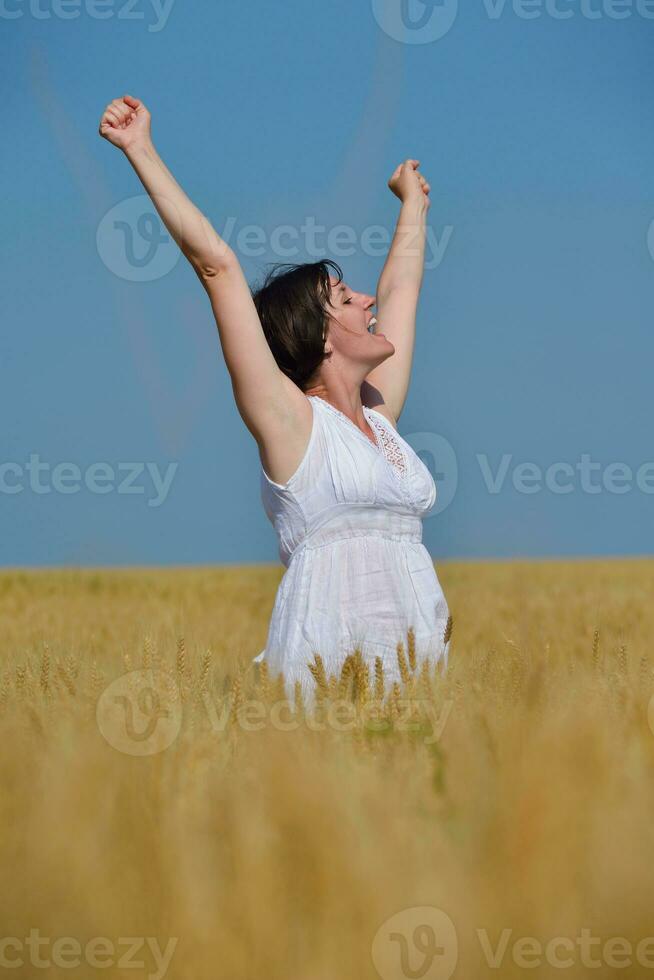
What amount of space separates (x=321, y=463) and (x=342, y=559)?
0.24 m

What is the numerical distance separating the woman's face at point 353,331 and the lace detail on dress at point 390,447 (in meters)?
0.20

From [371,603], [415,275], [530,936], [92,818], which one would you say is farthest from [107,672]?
[415,275]

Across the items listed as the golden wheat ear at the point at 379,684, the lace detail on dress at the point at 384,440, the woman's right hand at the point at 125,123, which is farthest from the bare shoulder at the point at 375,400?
the golden wheat ear at the point at 379,684

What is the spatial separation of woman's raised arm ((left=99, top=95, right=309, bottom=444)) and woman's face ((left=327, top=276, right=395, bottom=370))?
297mm

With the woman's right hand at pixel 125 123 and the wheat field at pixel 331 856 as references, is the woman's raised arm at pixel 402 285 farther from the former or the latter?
the wheat field at pixel 331 856

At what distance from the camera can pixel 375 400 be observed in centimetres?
343

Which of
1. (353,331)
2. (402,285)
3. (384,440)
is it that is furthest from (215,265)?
(402,285)

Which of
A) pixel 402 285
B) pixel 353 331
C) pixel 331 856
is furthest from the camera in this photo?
pixel 402 285

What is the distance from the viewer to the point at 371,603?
2.86 meters

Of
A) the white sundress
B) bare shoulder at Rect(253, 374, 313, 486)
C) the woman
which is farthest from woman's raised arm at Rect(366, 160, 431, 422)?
bare shoulder at Rect(253, 374, 313, 486)

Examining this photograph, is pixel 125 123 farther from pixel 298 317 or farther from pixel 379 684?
pixel 379 684

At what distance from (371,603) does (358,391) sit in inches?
23.4

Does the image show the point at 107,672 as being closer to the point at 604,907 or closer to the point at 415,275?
the point at 604,907

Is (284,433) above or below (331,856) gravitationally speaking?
above
